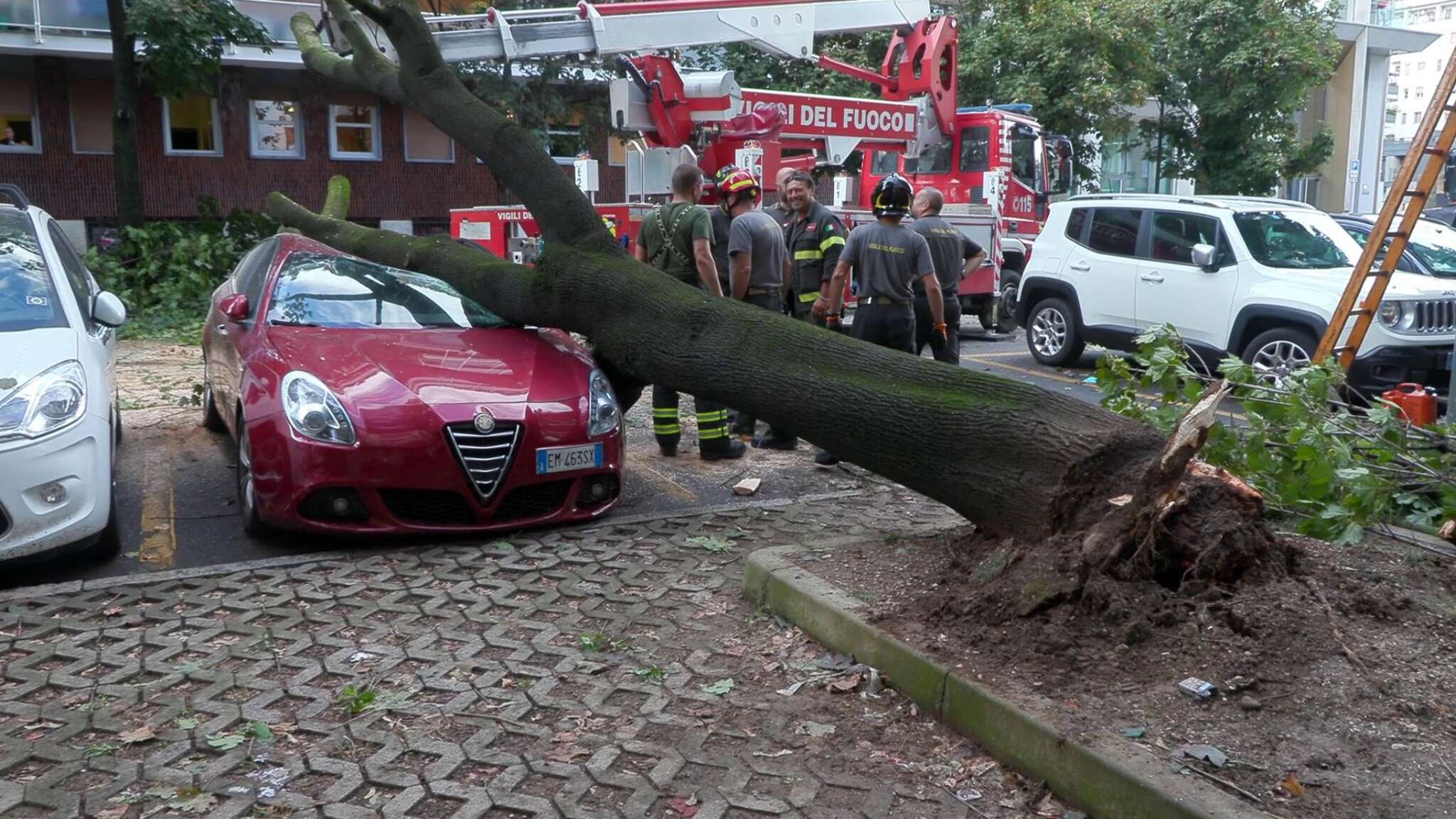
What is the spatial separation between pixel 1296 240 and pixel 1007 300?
5390mm

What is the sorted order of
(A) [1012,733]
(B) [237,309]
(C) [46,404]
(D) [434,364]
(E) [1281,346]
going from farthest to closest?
(E) [1281,346], (B) [237,309], (D) [434,364], (C) [46,404], (A) [1012,733]

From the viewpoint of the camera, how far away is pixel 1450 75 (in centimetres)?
816

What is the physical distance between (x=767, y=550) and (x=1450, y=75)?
6.06 metres

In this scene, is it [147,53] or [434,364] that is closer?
[434,364]

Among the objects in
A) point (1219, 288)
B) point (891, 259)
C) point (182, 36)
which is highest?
point (182, 36)

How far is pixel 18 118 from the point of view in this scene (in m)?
22.9

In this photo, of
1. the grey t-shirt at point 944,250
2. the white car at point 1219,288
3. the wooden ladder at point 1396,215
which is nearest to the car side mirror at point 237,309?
the grey t-shirt at point 944,250

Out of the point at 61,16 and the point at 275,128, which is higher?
the point at 61,16

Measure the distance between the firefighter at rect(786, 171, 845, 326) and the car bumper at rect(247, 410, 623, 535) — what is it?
10.0 feet

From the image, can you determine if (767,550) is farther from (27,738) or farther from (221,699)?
(27,738)

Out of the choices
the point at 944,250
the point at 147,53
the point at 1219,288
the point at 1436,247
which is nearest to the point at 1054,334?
the point at 1219,288

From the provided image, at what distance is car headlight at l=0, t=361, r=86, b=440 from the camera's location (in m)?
5.06

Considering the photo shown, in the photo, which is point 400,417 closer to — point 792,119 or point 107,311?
point 107,311

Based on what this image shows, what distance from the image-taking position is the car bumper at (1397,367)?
9797 millimetres
